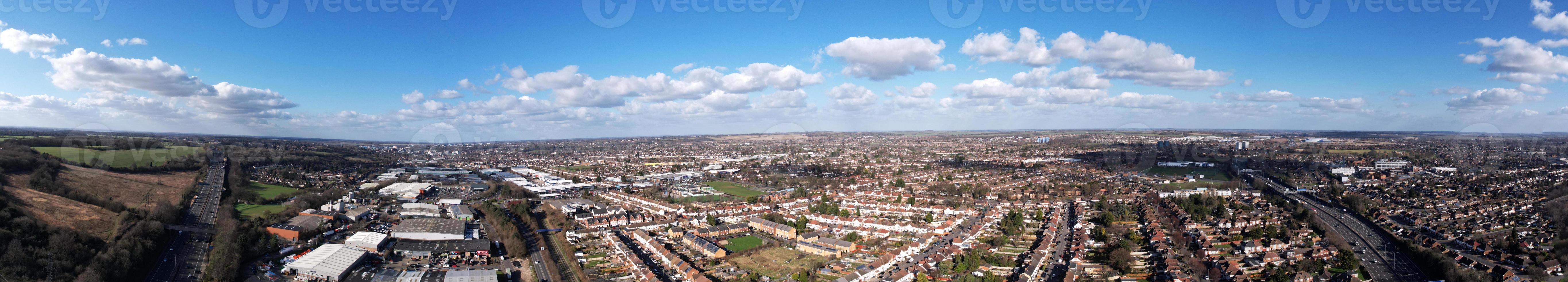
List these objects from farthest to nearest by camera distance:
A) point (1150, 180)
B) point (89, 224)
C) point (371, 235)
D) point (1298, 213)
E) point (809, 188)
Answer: point (1150, 180) → point (809, 188) → point (1298, 213) → point (371, 235) → point (89, 224)

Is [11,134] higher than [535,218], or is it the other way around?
[11,134]

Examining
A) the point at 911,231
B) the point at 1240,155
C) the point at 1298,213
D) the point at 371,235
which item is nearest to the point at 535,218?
the point at 371,235

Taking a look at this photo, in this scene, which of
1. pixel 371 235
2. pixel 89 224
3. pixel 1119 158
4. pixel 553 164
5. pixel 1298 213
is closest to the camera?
pixel 89 224

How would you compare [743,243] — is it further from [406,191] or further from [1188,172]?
[1188,172]

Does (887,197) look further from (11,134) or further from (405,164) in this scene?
(11,134)

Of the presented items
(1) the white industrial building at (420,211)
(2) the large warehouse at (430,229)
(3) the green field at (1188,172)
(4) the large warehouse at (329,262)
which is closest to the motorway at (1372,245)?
(3) the green field at (1188,172)

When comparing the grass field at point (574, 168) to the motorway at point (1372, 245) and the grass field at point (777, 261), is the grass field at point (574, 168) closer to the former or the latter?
the grass field at point (777, 261)
